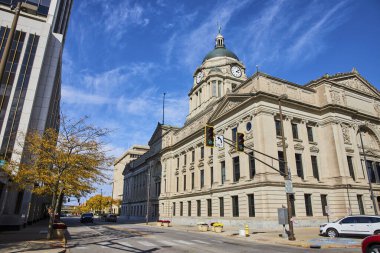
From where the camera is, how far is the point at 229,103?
126ft

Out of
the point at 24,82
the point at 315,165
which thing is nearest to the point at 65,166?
the point at 24,82

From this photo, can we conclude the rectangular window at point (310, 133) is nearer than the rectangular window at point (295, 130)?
No

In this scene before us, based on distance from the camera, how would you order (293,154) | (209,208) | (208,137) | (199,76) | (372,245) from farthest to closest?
1. (199,76)
2. (209,208)
3. (293,154)
4. (208,137)
5. (372,245)

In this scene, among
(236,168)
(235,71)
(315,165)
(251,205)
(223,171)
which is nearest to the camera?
(251,205)

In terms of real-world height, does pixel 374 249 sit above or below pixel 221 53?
below

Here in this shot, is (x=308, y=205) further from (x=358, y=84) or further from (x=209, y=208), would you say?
(x=358, y=84)

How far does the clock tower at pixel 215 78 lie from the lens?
6244 cm

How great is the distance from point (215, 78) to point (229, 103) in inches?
1004

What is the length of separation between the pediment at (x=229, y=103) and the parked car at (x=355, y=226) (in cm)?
1776

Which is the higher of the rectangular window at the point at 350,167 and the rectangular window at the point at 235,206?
the rectangular window at the point at 350,167

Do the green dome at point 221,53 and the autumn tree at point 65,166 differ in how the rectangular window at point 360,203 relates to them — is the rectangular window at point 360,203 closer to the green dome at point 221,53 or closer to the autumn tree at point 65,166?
the autumn tree at point 65,166

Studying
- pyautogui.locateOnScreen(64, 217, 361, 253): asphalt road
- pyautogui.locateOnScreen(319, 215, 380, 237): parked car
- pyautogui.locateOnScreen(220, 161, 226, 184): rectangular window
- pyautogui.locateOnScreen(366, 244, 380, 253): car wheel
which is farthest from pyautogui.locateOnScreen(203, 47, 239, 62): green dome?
pyautogui.locateOnScreen(366, 244, 380, 253): car wheel

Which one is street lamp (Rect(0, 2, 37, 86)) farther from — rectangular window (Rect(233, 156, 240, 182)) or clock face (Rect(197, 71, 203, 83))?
clock face (Rect(197, 71, 203, 83))

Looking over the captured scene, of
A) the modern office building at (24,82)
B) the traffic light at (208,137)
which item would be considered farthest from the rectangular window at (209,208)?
the traffic light at (208,137)
